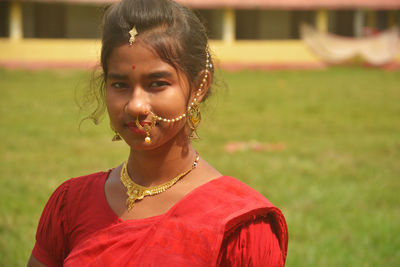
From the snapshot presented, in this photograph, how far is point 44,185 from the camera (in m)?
5.09

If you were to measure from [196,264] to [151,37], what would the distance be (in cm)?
73

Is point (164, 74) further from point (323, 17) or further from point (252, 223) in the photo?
point (323, 17)

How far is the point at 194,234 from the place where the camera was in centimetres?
176

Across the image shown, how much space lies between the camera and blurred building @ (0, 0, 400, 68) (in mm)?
17625

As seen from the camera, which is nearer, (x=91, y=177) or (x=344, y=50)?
(x=91, y=177)

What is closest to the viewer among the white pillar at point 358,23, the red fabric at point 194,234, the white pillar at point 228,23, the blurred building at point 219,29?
the red fabric at point 194,234

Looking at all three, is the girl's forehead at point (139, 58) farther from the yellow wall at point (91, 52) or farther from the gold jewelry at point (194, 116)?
the yellow wall at point (91, 52)

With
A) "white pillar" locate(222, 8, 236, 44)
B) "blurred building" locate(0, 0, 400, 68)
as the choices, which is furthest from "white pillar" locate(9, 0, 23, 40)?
"white pillar" locate(222, 8, 236, 44)

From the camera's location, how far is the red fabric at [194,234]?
68.9 inches

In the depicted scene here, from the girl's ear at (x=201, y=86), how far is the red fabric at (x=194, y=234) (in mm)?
290

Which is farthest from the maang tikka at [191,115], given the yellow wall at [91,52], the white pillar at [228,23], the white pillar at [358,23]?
the white pillar at [358,23]

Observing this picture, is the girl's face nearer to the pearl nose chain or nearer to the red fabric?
the pearl nose chain

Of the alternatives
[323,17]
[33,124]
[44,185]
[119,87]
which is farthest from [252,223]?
[323,17]

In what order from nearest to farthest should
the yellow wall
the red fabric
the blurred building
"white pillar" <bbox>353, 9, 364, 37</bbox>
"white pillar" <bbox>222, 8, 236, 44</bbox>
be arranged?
the red fabric
the yellow wall
the blurred building
"white pillar" <bbox>222, 8, 236, 44</bbox>
"white pillar" <bbox>353, 9, 364, 37</bbox>
